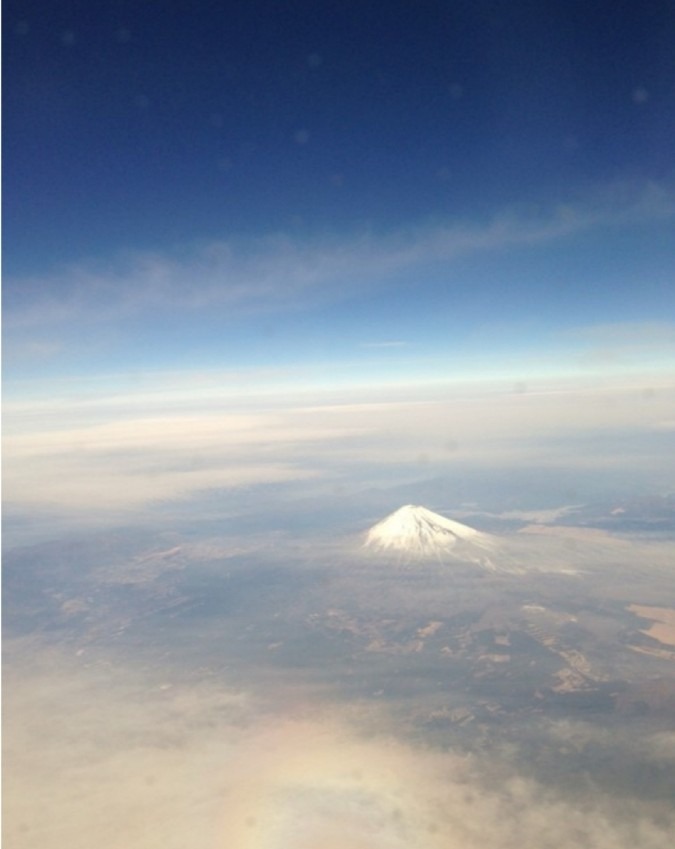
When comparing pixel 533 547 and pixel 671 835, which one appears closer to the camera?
pixel 671 835

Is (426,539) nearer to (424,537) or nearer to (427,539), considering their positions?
(427,539)

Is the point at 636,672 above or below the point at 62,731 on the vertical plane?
below

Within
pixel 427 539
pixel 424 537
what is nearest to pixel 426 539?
pixel 427 539

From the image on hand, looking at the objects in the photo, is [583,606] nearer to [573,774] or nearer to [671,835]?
[573,774]

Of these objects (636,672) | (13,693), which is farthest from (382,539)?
(13,693)

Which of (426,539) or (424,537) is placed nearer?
(426,539)

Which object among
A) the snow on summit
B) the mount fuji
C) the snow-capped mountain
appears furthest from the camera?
the snow on summit

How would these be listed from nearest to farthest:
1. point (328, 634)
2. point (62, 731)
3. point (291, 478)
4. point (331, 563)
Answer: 1. point (62, 731)
2. point (328, 634)
3. point (331, 563)
4. point (291, 478)
